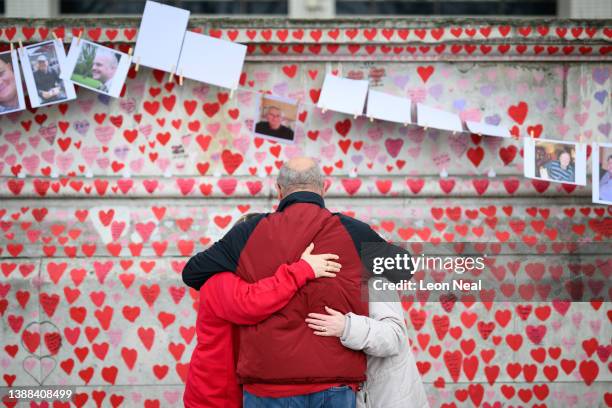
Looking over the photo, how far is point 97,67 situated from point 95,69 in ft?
0.07

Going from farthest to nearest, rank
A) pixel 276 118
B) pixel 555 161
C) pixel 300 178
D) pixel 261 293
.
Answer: pixel 276 118
pixel 555 161
pixel 300 178
pixel 261 293

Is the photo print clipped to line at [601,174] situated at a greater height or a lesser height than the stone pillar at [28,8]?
lesser

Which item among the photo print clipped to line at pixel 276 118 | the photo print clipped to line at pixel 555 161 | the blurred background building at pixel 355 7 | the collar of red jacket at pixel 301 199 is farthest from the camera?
the blurred background building at pixel 355 7

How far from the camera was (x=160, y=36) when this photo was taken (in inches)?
197

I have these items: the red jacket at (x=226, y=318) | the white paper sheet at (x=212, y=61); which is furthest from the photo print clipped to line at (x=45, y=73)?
the red jacket at (x=226, y=318)

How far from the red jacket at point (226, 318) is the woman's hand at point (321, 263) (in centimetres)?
3

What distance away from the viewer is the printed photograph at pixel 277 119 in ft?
16.9

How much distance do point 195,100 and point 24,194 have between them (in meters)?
1.40

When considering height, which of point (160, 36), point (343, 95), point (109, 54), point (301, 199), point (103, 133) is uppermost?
point (160, 36)

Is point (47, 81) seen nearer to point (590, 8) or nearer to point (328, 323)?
point (328, 323)

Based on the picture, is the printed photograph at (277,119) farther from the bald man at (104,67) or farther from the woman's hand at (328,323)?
the woman's hand at (328,323)

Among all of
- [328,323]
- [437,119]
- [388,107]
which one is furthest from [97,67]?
[328,323]

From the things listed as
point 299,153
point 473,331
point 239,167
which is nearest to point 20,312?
point 239,167

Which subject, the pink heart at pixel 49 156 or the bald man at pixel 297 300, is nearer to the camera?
the bald man at pixel 297 300
